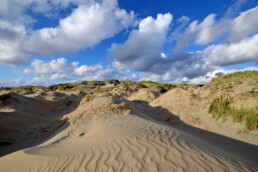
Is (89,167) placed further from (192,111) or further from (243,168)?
(192,111)

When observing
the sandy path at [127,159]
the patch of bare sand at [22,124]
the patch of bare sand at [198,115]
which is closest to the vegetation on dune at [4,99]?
the patch of bare sand at [22,124]

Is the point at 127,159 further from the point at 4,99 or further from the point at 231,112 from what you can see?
the point at 4,99

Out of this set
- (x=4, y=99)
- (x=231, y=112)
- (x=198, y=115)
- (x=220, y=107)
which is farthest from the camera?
(x=4, y=99)

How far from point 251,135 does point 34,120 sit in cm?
1180

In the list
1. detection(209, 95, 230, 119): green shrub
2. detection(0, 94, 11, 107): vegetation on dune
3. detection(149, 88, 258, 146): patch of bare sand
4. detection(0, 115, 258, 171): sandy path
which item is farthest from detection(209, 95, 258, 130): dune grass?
detection(0, 94, 11, 107): vegetation on dune

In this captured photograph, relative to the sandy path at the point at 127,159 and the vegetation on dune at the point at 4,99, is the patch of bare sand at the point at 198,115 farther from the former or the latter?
the vegetation on dune at the point at 4,99

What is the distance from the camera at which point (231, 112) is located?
25.5 ft

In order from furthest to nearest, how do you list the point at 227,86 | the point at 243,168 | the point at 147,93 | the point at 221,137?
the point at 147,93 → the point at 227,86 → the point at 221,137 → the point at 243,168

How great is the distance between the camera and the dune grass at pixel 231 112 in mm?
6559

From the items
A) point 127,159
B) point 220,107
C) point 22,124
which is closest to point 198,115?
point 220,107

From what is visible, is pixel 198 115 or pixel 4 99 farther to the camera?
pixel 4 99

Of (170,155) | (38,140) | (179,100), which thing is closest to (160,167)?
(170,155)

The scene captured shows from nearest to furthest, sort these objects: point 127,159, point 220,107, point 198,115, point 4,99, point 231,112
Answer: point 127,159, point 231,112, point 220,107, point 198,115, point 4,99

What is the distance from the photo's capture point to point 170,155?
2963 mm
